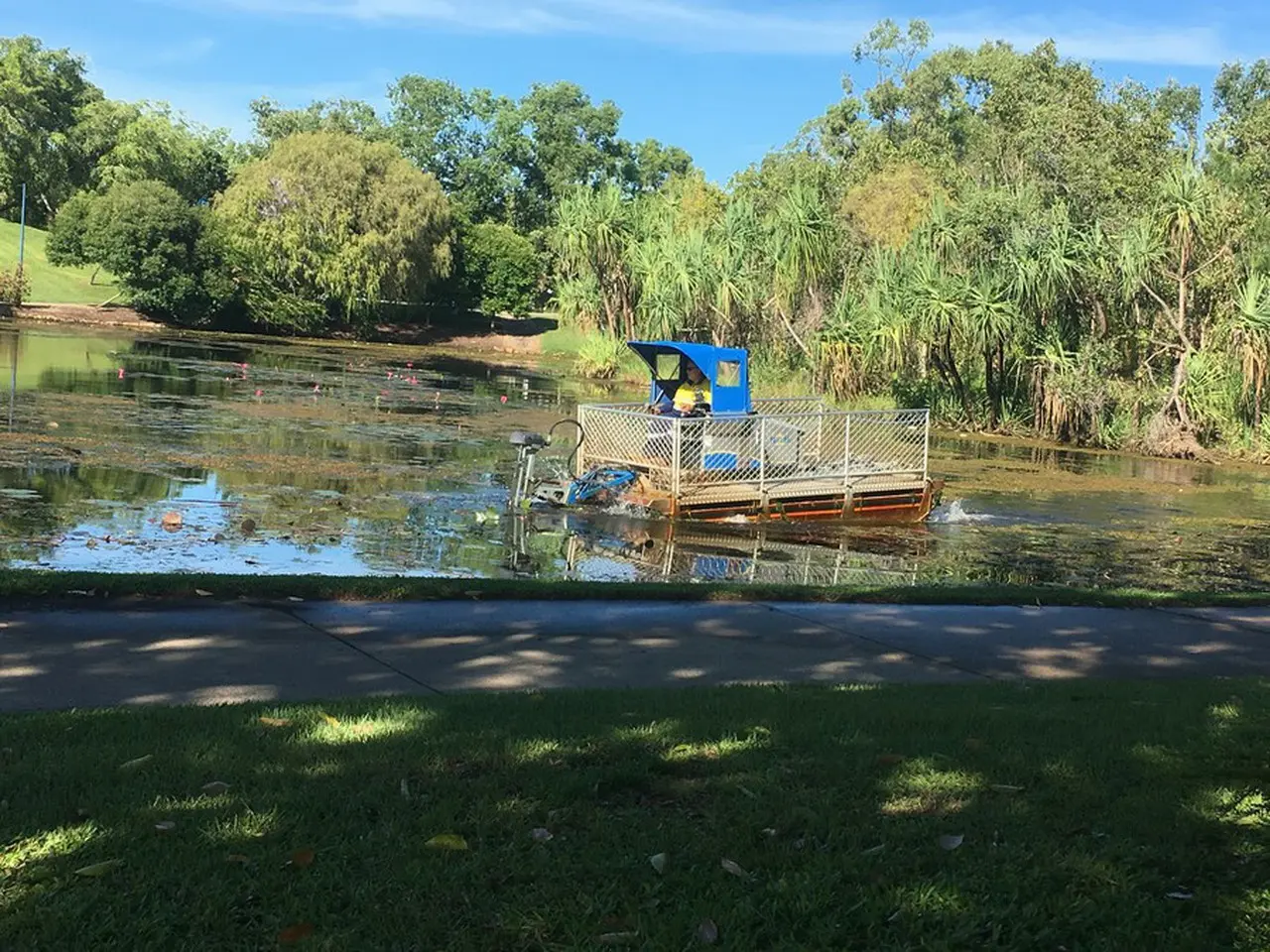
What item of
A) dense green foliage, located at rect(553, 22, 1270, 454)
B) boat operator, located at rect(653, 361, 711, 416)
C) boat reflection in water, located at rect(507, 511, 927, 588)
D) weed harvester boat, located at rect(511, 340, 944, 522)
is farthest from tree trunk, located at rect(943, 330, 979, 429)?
boat reflection in water, located at rect(507, 511, 927, 588)

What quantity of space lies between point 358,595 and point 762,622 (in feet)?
10.6

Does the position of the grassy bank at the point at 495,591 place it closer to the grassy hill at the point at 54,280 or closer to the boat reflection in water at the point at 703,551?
the boat reflection in water at the point at 703,551

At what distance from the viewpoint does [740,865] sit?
→ 433 centimetres

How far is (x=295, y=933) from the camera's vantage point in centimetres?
369

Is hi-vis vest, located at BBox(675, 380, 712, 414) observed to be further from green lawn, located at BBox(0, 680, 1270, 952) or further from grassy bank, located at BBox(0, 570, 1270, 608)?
green lawn, located at BBox(0, 680, 1270, 952)

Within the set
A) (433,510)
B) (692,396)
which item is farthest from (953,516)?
(433,510)

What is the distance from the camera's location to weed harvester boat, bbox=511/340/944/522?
1939 cm

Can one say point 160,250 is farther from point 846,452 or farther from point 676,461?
point 676,461

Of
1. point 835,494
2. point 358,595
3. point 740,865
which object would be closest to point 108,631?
point 358,595

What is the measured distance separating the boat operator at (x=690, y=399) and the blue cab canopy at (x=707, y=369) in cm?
10

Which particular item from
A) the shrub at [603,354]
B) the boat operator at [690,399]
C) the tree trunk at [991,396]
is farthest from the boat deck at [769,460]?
the shrub at [603,354]

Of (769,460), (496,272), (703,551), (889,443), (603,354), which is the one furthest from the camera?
(496,272)

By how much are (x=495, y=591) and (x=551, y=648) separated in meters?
1.94

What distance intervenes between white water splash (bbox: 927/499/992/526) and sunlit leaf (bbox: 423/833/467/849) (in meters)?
17.8
